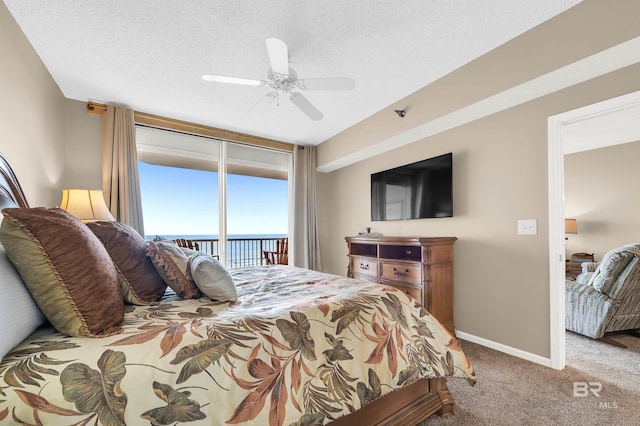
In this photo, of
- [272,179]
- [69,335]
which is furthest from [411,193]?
[69,335]

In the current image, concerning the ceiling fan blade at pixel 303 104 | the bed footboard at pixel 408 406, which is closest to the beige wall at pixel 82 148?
the ceiling fan blade at pixel 303 104

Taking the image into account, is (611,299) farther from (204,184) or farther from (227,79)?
(204,184)

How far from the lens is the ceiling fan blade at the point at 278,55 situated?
1.78 meters

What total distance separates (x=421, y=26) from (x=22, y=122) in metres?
2.99

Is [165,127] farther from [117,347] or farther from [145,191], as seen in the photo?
[117,347]

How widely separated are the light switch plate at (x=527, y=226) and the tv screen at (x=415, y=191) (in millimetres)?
628

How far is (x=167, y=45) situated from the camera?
7.13ft

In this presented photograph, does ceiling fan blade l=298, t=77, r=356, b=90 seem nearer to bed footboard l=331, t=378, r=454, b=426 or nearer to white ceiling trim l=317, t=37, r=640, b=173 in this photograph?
white ceiling trim l=317, t=37, r=640, b=173

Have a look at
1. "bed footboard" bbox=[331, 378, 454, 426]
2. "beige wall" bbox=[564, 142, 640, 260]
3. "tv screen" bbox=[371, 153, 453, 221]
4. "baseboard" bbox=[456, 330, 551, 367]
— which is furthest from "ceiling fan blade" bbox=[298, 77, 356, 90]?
"beige wall" bbox=[564, 142, 640, 260]

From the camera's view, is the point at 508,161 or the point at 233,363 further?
the point at 508,161

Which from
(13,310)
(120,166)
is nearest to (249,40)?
(13,310)

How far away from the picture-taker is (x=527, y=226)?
2.36m

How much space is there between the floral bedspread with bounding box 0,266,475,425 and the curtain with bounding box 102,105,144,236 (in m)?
2.29

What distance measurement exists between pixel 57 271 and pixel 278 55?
1.73 meters
